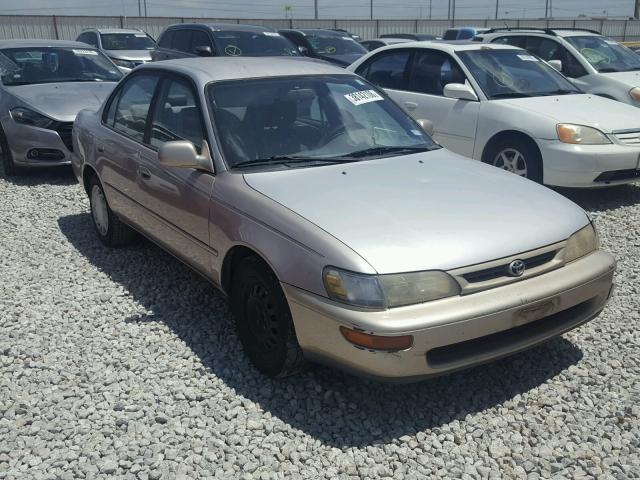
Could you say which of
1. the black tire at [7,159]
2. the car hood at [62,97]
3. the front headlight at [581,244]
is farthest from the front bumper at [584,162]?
the black tire at [7,159]

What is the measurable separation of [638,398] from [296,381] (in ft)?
5.63

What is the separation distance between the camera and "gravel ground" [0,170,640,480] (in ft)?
9.67

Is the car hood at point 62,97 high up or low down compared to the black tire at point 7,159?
up

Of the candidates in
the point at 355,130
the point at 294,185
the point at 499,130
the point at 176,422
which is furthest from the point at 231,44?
the point at 176,422

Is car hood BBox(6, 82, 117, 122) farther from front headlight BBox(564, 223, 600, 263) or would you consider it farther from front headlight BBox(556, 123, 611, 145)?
front headlight BBox(564, 223, 600, 263)

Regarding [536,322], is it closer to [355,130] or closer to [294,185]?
[294,185]

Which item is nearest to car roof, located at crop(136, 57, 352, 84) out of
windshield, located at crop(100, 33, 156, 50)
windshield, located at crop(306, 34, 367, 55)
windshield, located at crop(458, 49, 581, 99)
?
windshield, located at crop(458, 49, 581, 99)

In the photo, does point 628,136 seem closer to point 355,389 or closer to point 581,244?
point 581,244

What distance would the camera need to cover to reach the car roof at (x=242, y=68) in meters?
4.28

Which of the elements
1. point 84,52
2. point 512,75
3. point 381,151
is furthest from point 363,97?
point 84,52

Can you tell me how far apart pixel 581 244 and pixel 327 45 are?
11491 millimetres

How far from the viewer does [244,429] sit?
3.18 metres

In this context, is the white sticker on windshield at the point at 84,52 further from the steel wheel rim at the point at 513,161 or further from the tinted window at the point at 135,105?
the steel wheel rim at the point at 513,161

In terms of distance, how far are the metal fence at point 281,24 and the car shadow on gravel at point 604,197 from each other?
1931cm
